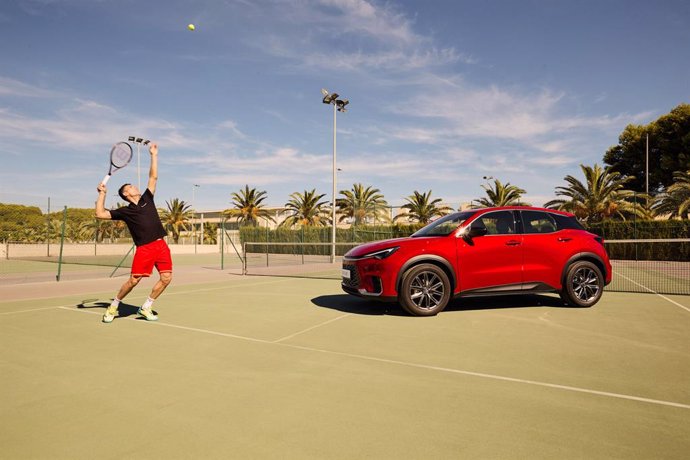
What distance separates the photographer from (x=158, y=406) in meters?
3.40

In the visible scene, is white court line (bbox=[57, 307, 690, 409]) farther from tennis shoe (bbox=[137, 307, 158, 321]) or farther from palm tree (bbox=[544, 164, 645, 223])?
palm tree (bbox=[544, 164, 645, 223])

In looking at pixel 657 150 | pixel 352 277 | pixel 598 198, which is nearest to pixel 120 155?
pixel 352 277

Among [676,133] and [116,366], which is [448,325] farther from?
[676,133]

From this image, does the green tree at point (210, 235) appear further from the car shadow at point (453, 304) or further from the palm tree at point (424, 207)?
the car shadow at point (453, 304)

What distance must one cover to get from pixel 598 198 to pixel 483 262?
31594 millimetres

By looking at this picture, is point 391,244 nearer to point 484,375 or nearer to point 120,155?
point 484,375

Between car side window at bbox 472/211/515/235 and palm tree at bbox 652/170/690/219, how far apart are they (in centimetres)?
2966

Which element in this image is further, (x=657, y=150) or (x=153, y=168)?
(x=657, y=150)

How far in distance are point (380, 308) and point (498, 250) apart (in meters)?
2.29

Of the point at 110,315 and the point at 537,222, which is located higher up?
the point at 537,222

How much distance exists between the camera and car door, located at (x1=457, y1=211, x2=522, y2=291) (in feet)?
23.9

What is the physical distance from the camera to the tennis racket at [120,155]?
805 cm

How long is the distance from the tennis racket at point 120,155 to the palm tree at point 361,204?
116 ft

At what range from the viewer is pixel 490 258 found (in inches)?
291
